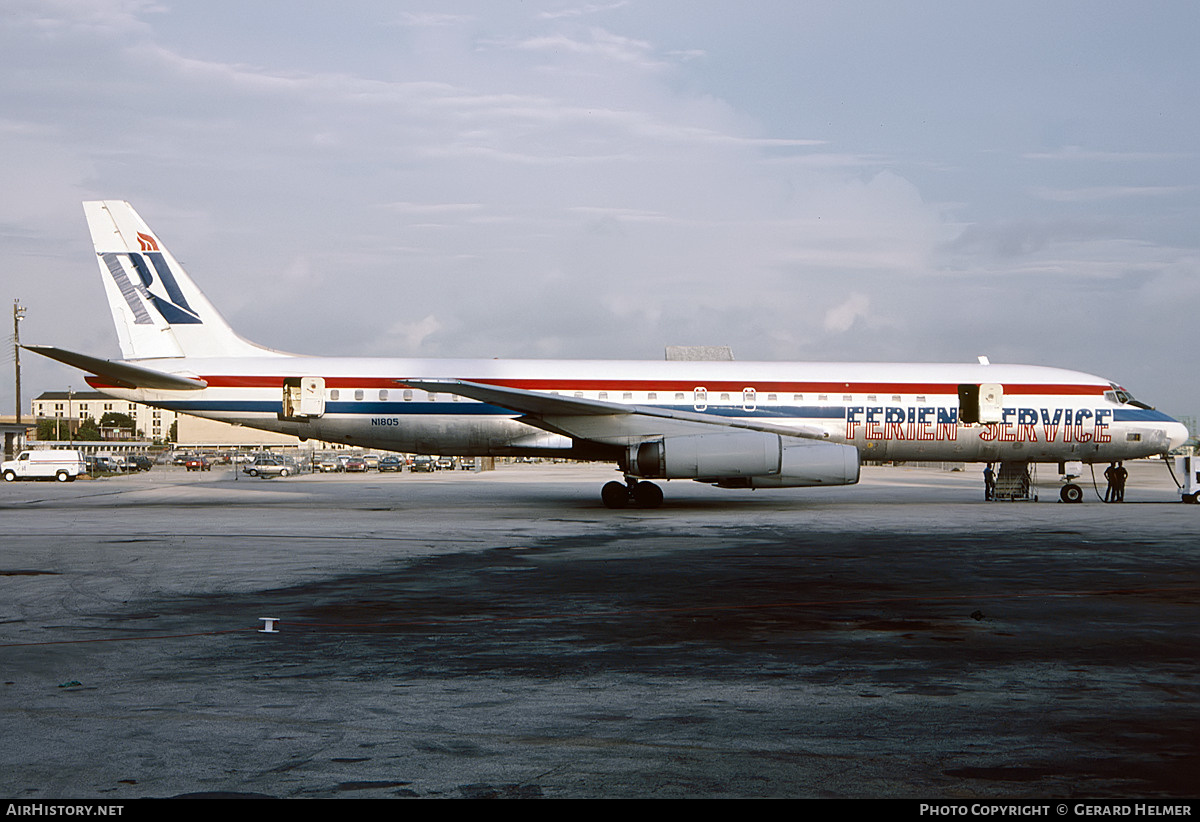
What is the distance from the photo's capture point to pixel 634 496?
25438 mm

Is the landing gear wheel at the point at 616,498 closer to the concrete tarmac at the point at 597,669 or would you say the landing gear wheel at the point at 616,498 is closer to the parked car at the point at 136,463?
the concrete tarmac at the point at 597,669

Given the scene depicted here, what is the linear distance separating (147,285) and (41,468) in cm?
2736

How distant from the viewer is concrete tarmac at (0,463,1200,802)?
15.8ft

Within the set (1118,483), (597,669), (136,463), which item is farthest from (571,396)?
(136,463)

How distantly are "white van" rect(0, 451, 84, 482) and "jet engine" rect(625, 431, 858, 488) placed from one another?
36.2 meters

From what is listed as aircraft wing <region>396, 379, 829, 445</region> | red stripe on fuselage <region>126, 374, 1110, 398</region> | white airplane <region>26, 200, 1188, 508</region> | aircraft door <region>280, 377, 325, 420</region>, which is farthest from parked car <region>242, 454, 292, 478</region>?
aircraft wing <region>396, 379, 829, 445</region>

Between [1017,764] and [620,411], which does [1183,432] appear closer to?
[620,411]

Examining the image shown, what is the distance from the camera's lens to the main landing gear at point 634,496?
2534cm

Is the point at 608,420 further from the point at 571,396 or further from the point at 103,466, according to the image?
the point at 103,466

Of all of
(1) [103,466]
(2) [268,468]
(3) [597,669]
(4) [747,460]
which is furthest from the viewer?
(1) [103,466]

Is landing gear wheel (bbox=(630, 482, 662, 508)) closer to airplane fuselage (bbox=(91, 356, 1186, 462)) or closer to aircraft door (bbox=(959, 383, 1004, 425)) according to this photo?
airplane fuselage (bbox=(91, 356, 1186, 462))

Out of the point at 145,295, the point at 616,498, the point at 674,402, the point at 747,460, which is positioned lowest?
the point at 616,498

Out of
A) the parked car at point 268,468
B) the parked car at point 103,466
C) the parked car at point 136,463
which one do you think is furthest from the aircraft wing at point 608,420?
the parked car at point 136,463

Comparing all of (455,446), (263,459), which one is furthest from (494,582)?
(263,459)
